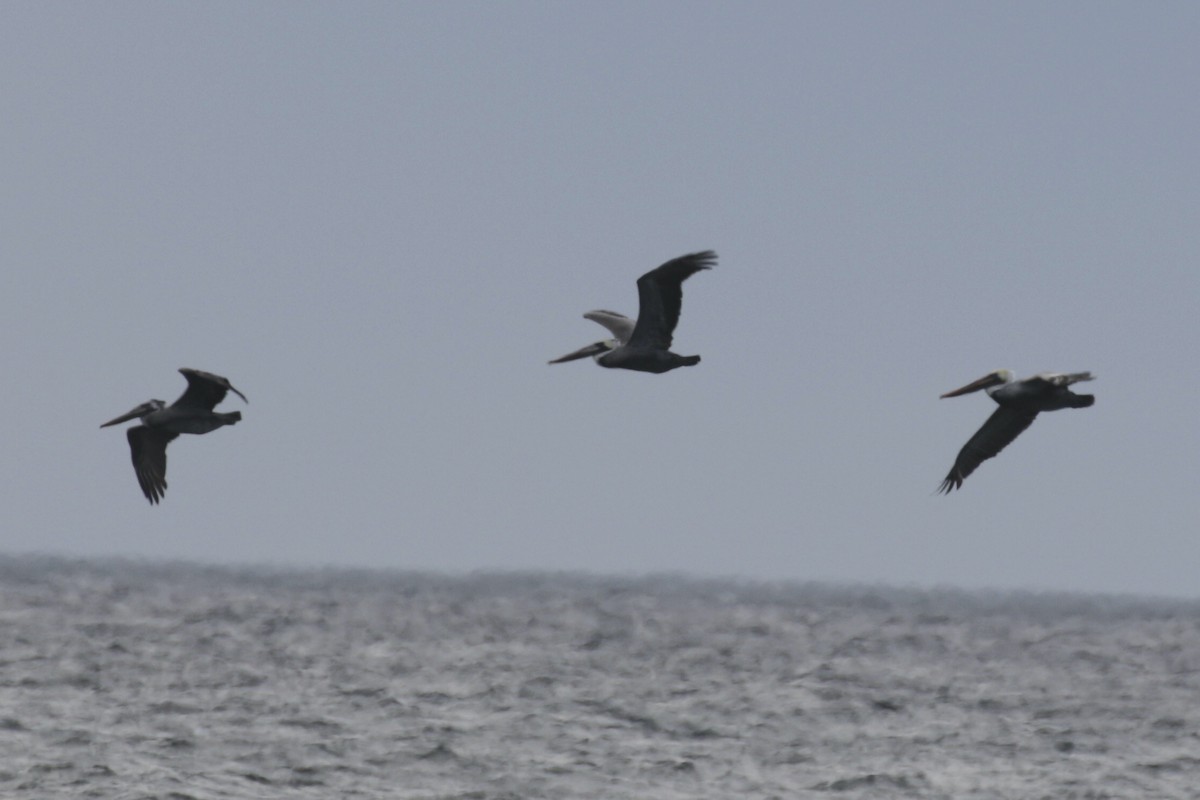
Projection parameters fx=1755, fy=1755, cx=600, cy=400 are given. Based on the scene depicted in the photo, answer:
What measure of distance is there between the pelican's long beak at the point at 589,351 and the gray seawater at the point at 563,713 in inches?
284

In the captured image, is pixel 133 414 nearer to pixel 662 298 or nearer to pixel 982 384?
pixel 662 298

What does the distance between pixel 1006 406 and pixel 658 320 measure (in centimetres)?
431

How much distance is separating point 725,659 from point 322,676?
13.4 meters

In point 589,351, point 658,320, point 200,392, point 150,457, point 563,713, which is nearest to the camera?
point 200,392

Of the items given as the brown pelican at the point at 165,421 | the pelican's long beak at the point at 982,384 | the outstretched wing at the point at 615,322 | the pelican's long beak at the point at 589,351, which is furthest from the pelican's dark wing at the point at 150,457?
the pelican's long beak at the point at 982,384

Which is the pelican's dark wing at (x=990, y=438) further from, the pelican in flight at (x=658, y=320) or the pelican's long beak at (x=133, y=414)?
the pelican's long beak at (x=133, y=414)

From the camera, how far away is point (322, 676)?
39.7 meters

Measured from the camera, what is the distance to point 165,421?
64.6 ft

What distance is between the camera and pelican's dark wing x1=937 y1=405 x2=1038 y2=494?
18.9m

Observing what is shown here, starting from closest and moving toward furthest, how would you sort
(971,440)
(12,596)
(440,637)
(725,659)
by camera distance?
(971,440) < (725,659) < (440,637) < (12,596)

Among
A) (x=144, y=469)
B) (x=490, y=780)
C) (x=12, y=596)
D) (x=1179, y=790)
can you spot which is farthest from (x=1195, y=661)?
(x=12, y=596)

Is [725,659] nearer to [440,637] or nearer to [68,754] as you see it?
[440,637]

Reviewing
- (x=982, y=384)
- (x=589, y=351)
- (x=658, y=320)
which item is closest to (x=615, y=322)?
(x=589, y=351)

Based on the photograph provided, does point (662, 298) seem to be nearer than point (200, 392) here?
No
